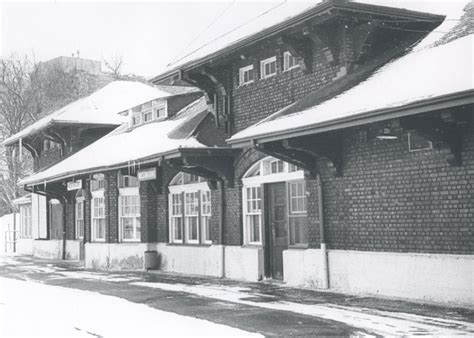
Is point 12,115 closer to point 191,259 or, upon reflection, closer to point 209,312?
point 191,259

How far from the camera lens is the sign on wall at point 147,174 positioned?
17.9 metres

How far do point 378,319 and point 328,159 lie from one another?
4.02m

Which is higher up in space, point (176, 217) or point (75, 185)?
point (75, 185)

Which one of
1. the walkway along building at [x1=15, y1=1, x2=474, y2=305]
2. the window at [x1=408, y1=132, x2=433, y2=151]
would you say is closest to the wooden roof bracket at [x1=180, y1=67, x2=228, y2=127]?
the walkway along building at [x1=15, y1=1, x2=474, y2=305]

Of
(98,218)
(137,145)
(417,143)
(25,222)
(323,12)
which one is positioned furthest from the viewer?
(25,222)

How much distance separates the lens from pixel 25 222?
3334cm

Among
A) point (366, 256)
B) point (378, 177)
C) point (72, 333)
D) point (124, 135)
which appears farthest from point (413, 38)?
point (124, 135)

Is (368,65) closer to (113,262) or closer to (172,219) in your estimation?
(172,219)

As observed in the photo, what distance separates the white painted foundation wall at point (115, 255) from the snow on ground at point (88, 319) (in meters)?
6.34

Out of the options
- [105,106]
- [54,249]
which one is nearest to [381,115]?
[105,106]

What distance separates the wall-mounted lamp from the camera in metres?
11.1

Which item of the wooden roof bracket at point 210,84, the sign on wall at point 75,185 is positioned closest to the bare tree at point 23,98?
the sign on wall at point 75,185

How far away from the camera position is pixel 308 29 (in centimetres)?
1281

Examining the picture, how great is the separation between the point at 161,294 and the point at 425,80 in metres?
6.68
